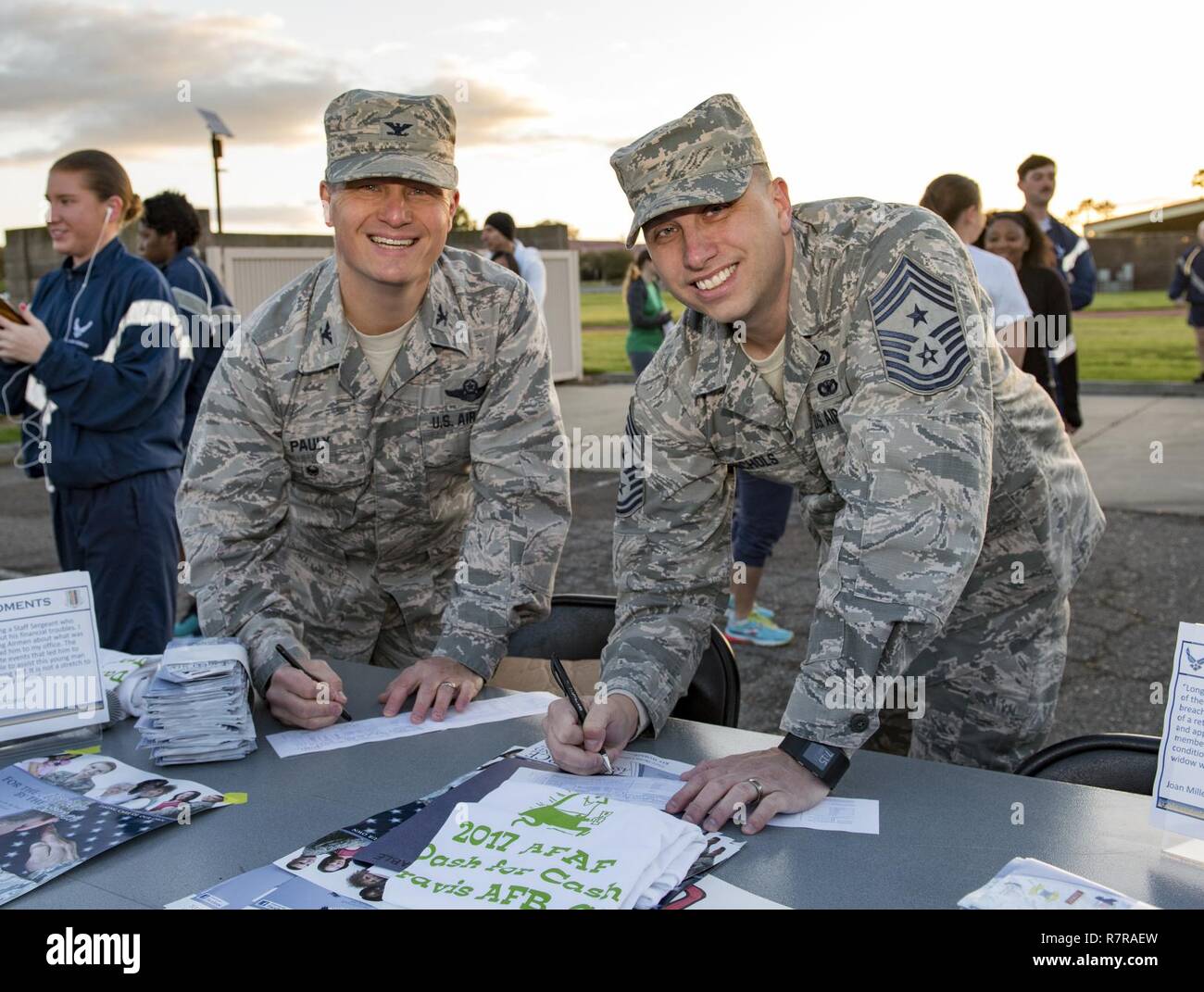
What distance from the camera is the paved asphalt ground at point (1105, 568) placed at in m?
3.86

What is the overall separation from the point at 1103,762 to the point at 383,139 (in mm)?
1667

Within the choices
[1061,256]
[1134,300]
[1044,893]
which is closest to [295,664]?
[1044,893]

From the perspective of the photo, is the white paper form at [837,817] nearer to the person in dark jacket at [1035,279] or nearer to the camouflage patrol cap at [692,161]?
the camouflage patrol cap at [692,161]

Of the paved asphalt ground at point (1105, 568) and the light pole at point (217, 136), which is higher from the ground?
the light pole at point (217, 136)

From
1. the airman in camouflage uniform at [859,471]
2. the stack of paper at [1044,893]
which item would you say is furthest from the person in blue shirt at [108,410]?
the stack of paper at [1044,893]

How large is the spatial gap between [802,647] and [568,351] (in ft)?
33.2

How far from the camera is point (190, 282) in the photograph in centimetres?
465

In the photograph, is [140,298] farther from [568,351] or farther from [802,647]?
[568,351]

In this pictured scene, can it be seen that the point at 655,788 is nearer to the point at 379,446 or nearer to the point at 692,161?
the point at 692,161

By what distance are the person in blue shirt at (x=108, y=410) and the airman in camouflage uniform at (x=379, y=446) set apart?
1222 millimetres

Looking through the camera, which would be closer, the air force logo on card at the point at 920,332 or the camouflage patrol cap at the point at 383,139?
the air force logo on card at the point at 920,332

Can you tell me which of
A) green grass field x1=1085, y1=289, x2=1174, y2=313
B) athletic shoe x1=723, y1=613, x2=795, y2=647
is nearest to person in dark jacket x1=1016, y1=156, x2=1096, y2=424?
athletic shoe x1=723, y1=613, x2=795, y2=647

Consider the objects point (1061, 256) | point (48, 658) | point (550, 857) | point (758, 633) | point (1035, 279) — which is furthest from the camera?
point (1061, 256)

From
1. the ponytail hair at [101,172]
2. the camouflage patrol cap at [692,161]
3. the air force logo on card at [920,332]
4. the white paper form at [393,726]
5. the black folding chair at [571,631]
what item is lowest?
the white paper form at [393,726]
